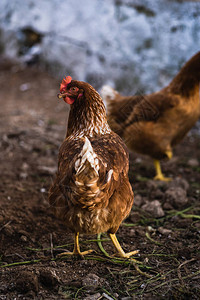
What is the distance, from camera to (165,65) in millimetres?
5496

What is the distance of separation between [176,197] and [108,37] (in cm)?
399

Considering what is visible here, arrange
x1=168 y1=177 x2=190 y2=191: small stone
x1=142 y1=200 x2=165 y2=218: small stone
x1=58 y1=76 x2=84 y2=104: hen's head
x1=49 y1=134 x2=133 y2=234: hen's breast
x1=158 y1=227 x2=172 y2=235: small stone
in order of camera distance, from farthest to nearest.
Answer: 1. x1=168 y1=177 x2=190 y2=191: small stone
2. x1=142 y1=200 x2=165 y2=218: small stone
3. x1=158 y1=227 x2=172 y2=235: small stone
4. x1=58 y1=76 x2=84 y2=104: hen's head
5. x1=49 y1=134 x2=133 y2=234: hen's breast

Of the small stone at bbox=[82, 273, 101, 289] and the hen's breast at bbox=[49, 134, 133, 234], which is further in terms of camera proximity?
the small stone at bbox=[82, 273, 101, 289]

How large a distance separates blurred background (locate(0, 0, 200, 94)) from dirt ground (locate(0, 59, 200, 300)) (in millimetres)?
1515

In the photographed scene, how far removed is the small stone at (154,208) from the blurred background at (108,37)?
7.30ft

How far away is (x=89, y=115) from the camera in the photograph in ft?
7.78

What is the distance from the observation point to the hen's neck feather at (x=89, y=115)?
2.36 metres

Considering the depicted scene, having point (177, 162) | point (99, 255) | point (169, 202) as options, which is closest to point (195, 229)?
point (169, 202)

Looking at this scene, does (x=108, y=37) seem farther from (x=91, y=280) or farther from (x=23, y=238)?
(x=91, y=280)

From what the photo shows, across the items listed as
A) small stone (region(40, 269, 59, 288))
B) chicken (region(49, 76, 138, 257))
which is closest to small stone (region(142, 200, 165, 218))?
chicken (region(49, 76, 138, 257))

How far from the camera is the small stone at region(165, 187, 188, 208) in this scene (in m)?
3.14

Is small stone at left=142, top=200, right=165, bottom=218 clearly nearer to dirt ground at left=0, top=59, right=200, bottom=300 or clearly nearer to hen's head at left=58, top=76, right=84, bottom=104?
dirt ground at left=0, top=59, right=200, bottom=300

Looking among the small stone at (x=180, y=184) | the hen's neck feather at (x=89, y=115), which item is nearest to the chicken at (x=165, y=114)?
the small stone at (x=180, y=184)

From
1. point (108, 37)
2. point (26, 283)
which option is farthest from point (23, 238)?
point (108, 37)
